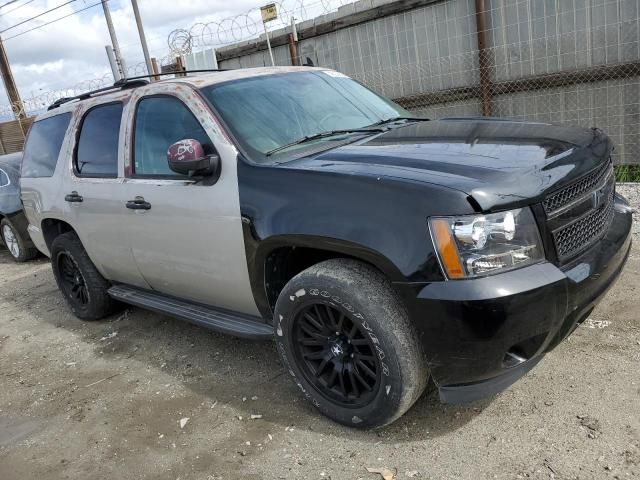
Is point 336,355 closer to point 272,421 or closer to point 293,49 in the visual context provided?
point 272,421

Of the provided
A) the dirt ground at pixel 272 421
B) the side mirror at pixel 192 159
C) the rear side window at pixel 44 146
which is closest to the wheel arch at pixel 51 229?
the rear side window at pixel 44 146

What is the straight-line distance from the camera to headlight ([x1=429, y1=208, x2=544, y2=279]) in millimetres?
2326

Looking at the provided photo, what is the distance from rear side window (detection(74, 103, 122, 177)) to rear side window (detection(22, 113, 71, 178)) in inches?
Result: 14.9

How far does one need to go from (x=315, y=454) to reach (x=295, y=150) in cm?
162

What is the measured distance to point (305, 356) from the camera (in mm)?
2979

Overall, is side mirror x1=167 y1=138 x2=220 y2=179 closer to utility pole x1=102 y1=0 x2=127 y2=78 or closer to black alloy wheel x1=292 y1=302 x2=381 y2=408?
black alloy wheel x1=292 y1=302 x2=381 y2=408

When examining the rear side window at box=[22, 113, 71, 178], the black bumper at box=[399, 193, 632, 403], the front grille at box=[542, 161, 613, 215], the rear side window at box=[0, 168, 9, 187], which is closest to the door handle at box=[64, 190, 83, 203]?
the rear side window at box=[22, 113, 71, 178]

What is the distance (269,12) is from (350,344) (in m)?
6.89

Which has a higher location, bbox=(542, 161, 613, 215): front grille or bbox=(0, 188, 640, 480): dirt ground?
bbox=(542, 161, 613, 215): front grille

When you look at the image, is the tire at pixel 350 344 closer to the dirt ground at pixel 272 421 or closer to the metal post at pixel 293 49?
the dirt ground at pixel 272 421

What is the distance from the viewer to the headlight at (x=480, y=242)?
2.33m

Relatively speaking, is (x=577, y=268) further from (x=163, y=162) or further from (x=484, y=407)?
(x=163, y=162)

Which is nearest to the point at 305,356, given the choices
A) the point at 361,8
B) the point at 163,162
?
the point at 163,162

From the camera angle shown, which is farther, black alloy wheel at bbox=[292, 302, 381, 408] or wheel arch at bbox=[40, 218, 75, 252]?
wheel arch at bbox=[40, 218, 75, 252]
